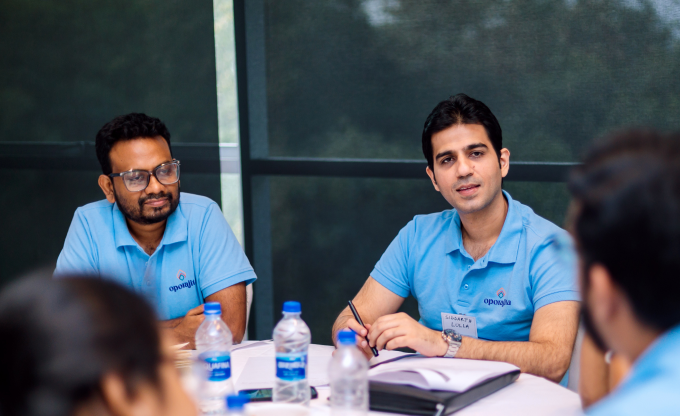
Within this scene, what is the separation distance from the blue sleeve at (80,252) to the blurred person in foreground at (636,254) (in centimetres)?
193

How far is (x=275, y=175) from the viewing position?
12.1 ft

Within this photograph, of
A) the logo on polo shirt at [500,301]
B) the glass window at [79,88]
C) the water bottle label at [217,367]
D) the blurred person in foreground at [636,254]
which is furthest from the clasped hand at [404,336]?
the glass window at [79,88]

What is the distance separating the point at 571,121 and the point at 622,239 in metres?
2.44

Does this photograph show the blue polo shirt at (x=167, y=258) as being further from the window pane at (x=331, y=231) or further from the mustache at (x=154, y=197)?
the window pane at (x=331, y=231)

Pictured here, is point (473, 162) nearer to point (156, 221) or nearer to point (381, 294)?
point (381, 294)

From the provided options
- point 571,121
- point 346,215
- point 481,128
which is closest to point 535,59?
point 571,121

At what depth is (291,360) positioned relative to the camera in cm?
135

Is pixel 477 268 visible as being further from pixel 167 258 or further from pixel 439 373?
pixel 167 258

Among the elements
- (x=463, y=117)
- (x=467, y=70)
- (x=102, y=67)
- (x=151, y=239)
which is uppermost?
(x=102, y=67)

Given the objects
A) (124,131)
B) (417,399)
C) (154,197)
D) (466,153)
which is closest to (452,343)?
(417,399)

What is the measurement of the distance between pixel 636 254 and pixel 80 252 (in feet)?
6.73

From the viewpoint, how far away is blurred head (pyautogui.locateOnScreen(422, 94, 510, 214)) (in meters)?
2.13

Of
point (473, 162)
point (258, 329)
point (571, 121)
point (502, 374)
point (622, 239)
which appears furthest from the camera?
point (258, 329)

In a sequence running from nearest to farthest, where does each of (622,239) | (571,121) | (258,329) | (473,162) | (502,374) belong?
1. (622,239)
2. (502,374)
3. (473,162)
4. (571,121)
5. (258,329)
